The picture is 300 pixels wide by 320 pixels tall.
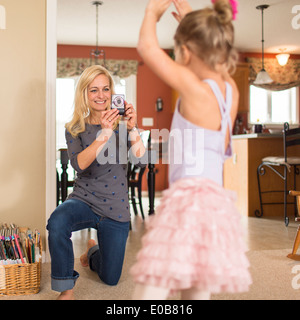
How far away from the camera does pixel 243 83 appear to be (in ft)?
21.5

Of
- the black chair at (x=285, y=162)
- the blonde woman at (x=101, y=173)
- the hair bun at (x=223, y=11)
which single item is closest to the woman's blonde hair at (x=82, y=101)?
the blonde woman at (x=101, y=173)

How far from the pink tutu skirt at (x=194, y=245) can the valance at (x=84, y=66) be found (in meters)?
5.43

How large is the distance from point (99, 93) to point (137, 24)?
3688 millimetres

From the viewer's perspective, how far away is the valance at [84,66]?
6160 mm

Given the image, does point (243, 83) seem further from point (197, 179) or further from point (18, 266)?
point (197, 179)

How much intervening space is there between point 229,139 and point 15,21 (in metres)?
1.68

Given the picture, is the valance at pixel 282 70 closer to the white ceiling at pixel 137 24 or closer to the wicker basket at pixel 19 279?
the white ceiling at pixel 137 24

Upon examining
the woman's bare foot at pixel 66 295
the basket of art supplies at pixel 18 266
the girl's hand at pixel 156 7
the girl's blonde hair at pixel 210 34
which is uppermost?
the girl's hand at pixel 156 7

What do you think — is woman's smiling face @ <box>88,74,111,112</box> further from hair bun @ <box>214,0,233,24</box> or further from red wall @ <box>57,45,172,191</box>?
red wall @ <box>57,45,172,191</box>

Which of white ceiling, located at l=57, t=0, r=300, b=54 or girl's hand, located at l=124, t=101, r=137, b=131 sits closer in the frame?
girl's hand, located at l=124, t=101, r=137, b=131

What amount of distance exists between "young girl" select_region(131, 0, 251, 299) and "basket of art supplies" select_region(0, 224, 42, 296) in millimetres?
994

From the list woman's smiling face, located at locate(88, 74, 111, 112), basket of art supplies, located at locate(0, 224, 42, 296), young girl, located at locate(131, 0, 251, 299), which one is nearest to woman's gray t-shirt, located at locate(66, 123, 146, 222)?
woman's smiling face, located at locate(88, 74, 111, 112)

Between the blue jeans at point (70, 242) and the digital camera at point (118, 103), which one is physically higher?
the digital camera at point (118, 103)

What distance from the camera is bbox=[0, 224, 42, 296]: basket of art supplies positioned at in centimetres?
182
